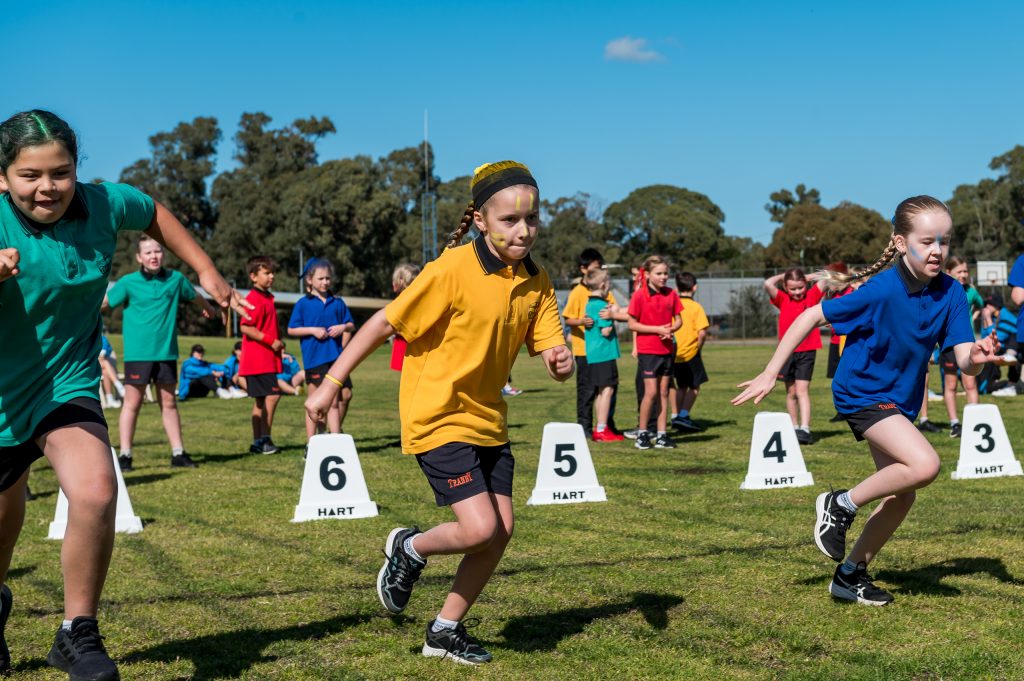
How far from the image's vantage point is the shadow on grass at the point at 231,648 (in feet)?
14.8

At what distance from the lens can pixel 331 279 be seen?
11289 mm

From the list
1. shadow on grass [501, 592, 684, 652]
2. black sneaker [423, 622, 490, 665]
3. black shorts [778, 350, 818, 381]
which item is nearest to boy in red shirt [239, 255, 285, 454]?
black shorts [778, 350, 818, 381]

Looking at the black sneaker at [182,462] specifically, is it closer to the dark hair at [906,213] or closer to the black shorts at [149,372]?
the black shorts at [149,372]

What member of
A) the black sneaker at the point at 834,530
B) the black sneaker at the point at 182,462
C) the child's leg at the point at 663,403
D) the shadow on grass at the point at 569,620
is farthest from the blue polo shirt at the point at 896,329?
the black sneaker at the point at 182,462

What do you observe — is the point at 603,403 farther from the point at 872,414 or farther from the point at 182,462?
the point at 872,414

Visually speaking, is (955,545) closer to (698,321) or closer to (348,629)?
(348,629)

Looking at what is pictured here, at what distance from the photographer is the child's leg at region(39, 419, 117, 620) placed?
3.82 metres

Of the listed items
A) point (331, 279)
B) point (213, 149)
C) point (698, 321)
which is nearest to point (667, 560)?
point (331, 279)

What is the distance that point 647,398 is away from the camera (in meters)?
11.8

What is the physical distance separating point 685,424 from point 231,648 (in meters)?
9.29

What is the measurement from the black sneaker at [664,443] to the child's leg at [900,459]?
6.54 metres

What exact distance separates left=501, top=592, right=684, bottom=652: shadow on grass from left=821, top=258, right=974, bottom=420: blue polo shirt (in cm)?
130

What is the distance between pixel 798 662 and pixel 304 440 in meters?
9.71

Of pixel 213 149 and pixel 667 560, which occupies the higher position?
pixel 213 149
